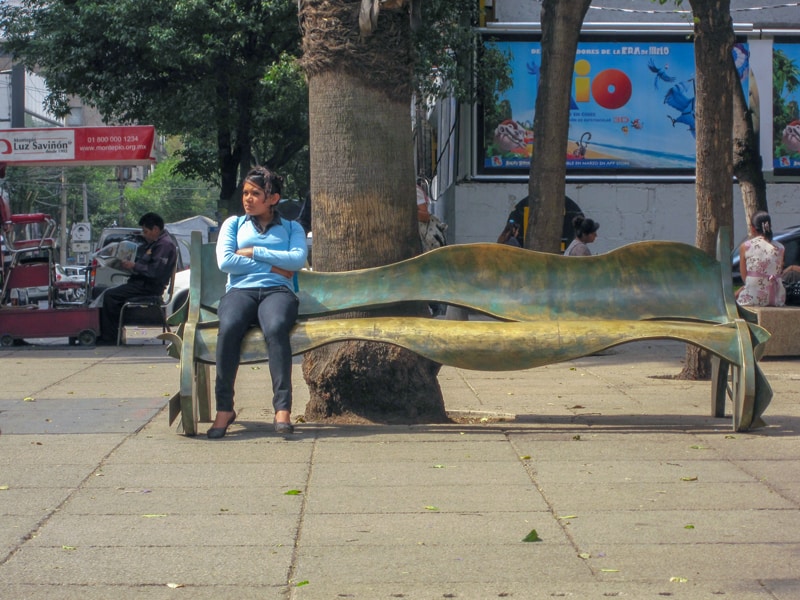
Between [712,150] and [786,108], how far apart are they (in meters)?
14.6

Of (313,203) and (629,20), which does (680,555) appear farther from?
(629,20)

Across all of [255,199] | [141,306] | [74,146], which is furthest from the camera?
[74,146]

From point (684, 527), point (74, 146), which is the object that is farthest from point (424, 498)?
point (74, 146)

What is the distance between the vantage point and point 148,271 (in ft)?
42.3

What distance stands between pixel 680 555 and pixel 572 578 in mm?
493

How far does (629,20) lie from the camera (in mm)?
22625

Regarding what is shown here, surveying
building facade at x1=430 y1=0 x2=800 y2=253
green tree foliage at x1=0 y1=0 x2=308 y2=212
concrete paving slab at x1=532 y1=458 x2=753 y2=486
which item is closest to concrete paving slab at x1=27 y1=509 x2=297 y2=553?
concrete paving slab at x1=532 y1=458 x2=753 y2=486

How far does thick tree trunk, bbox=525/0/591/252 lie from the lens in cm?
1197

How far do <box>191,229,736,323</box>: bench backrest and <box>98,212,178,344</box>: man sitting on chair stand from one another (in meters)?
5.78

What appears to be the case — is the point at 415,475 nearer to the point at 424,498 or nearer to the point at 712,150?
the point at 424,498

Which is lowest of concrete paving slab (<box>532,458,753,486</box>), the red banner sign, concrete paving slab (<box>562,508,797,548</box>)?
concrete paving slab (<box>532,458,753,486</box>)

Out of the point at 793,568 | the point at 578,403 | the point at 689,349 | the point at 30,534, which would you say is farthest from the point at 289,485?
the point at 689,349

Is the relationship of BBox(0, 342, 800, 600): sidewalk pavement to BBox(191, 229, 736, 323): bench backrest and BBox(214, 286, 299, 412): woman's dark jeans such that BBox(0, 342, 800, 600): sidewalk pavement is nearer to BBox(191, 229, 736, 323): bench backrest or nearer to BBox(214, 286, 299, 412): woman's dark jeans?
BBox(214, 286, 299, 412): woman's dark jeans

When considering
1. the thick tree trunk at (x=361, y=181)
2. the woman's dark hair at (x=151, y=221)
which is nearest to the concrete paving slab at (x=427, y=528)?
the thick tree trunk at (x=361, y=181)
